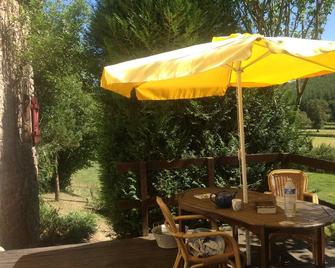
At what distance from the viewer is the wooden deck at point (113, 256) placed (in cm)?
429

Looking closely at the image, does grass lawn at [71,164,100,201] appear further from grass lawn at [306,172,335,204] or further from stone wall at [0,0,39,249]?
grass lawn at [306,172,335,204]

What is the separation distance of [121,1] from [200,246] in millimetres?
3784

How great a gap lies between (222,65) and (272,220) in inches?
47.5

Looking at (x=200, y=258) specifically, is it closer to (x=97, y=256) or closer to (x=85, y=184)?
(x=97, y=256)

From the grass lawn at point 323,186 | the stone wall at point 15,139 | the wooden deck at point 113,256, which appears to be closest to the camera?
the wooden deck at point 113,256

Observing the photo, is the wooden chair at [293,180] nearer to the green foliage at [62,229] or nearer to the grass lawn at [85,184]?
the green foliage at [62,229]

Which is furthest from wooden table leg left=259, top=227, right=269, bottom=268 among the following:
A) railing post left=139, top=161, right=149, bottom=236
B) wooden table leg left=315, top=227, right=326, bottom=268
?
railing post left=139, top=161, right=149, bottom=236

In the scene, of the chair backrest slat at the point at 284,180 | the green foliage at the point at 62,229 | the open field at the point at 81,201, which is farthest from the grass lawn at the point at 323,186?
the chair backrest slat at the point at 284,180

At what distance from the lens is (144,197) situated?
517cm

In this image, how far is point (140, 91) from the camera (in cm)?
448

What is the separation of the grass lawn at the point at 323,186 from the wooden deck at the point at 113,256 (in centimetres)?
1060

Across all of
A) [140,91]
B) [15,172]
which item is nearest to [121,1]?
[140,91]

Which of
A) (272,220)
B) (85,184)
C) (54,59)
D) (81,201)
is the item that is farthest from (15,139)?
(85,184)

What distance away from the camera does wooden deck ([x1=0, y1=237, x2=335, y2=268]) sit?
169 inches
